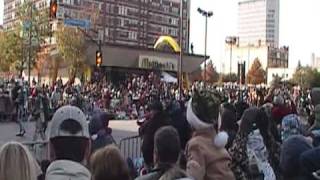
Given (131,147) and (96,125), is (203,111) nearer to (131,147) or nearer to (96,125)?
(96,125)

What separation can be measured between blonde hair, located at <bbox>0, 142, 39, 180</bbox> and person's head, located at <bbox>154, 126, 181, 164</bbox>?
4.52ft

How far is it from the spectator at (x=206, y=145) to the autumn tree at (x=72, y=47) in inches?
1927

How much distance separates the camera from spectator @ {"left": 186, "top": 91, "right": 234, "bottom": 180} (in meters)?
5.06

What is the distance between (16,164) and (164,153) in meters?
1.51

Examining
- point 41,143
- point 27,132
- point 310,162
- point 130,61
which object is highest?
point 130,61

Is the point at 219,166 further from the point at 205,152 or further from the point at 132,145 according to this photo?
the point at 132,145

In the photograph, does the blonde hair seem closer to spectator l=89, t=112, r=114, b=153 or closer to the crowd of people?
the crowd of people

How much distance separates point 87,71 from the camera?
188 ft

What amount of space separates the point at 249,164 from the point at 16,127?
745 inches

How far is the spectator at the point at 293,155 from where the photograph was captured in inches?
228

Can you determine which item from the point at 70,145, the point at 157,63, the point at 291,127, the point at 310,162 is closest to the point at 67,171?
the point at 70,145

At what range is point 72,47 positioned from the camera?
178 feet

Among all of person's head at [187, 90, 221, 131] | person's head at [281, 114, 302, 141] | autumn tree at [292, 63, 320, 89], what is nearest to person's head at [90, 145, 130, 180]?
person's head at [187, 90, 221, 131]

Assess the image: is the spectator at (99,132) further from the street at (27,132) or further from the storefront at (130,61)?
the storefront at (130,61)
